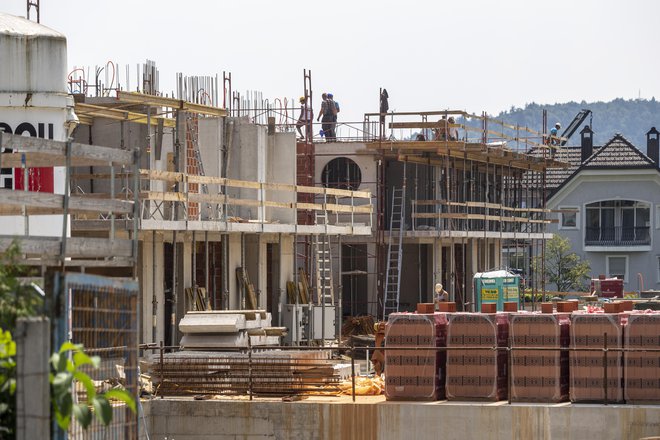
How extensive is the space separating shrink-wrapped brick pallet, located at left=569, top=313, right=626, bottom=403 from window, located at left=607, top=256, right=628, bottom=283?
205ft

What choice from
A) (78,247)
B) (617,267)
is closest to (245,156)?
(78,247)

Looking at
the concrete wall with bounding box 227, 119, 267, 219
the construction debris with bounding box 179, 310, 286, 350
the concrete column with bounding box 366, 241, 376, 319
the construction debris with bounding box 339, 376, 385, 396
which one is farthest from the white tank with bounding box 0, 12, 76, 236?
the concrete column with bounding box 366, 241, 376, 319

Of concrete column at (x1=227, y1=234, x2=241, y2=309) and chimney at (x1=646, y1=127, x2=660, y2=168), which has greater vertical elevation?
chimney at (x1=646, y1=127, x2=660, y2=168)

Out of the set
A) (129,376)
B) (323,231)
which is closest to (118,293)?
(129,376)

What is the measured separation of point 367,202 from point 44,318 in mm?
38879

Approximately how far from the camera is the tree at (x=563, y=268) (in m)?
83.1

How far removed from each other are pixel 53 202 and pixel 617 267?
239 ft

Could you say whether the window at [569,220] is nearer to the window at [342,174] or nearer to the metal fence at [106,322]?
the window at [342,174]

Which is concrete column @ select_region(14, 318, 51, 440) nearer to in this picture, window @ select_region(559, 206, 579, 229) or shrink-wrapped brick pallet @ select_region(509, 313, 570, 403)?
shrink-wrapped brick pallet @ select_region(509, 313, 570, 403)

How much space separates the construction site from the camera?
18.8m

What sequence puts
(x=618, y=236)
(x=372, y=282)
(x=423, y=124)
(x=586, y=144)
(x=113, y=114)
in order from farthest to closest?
(x=586, y=144), (x=618, y=236), (x=372, y=282), (x=423, y=124), (x=113, y=114)

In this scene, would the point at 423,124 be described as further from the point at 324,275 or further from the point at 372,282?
the point at 324,275

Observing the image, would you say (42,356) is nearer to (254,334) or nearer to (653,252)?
(254,334)

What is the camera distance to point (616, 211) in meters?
87.6
